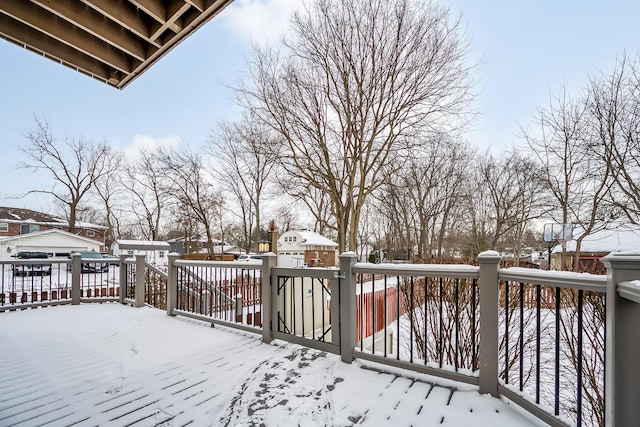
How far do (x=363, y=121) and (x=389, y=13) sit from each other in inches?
112

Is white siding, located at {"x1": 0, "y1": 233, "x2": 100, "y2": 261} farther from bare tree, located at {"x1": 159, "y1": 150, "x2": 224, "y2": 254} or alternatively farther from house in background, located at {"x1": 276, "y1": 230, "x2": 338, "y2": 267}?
house in background, located at {"x1": 276, "y1": 230, "x2": 338, "y2": 267}

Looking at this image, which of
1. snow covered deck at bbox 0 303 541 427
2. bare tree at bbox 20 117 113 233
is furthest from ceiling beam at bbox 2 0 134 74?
bare tree at bbox 20 117 113 233

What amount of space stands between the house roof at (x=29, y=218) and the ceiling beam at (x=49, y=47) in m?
31.5

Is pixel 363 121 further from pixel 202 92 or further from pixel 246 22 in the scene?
pixel 202 92

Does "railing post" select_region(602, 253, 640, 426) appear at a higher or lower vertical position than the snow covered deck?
higher

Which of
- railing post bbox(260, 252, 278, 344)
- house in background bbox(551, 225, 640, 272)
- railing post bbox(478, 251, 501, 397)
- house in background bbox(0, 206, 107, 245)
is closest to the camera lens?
railing post bbox(478, 251, 501, 397)

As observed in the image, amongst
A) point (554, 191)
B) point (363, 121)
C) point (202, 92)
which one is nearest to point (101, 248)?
point (202, 92)

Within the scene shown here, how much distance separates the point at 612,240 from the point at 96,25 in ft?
48.3

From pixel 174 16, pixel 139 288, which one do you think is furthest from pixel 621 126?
pixel 139 288

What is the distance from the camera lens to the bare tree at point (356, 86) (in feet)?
26.3

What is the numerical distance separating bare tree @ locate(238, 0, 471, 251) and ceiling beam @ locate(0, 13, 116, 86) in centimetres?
703

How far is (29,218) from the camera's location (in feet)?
85.6

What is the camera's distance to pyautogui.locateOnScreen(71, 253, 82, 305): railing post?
6059 mm

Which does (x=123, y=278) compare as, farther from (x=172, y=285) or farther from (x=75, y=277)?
(x=172, y=285)
